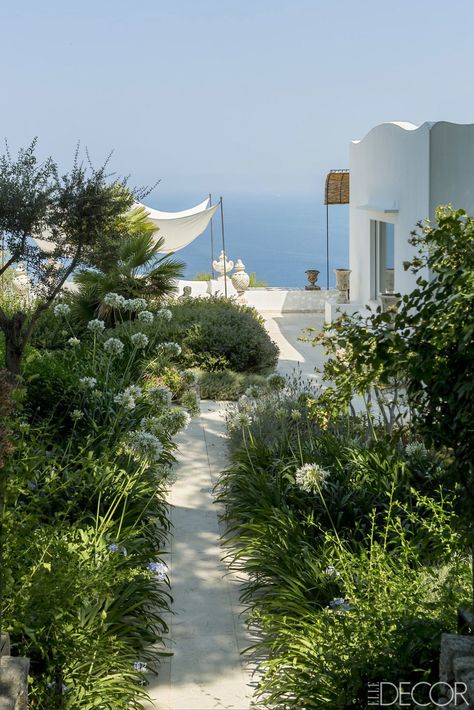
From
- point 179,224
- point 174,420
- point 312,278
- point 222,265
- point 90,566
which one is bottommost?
point 90,566

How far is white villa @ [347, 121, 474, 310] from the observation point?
39.2ft

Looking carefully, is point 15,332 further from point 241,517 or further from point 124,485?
point 241,517

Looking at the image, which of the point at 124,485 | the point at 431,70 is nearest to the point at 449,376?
the point at 124,485

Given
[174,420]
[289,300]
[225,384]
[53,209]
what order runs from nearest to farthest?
[174,420]
[53,209]
[225,384]
[289,300]

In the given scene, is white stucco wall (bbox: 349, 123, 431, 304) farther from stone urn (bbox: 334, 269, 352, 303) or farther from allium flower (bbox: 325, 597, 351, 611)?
allium flower (bbox: 325, 597, 351, 611)

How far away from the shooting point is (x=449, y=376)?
3.16m

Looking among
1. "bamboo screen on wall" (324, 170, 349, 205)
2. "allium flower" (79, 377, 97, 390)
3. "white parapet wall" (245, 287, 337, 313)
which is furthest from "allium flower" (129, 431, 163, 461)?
"bamboo screen on wall" (324, 170, 349, 205)

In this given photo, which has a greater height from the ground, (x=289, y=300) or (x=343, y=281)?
(x=343, y=281)

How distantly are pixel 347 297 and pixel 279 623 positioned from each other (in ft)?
48.8

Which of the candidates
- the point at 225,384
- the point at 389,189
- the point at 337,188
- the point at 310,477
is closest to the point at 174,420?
the point at 310,477

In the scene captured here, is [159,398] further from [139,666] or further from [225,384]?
[225,384]

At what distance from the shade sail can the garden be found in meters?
10.7

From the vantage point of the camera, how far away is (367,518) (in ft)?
17.3

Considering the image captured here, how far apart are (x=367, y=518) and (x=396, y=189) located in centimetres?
964
